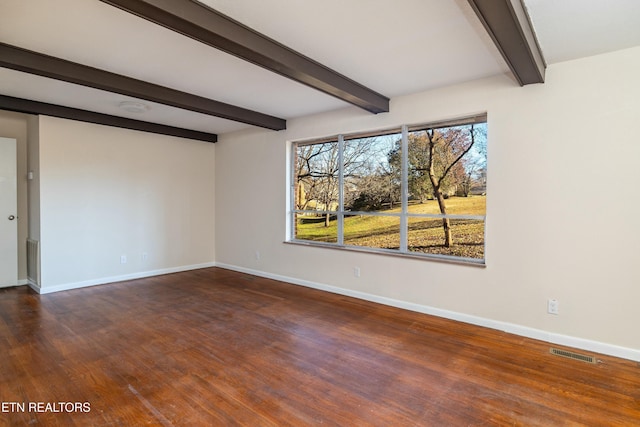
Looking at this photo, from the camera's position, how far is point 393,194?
4141mm

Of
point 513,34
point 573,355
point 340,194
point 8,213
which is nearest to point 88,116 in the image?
point 8,213

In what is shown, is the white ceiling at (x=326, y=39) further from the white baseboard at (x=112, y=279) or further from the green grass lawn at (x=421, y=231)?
the white baseboard at (x=112, y=279)

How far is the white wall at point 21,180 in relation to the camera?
471 centimetres

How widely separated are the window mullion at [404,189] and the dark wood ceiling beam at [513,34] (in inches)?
52.6

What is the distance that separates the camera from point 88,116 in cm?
454

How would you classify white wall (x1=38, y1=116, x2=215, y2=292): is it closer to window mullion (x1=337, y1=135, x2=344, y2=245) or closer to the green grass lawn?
the green grass lawn

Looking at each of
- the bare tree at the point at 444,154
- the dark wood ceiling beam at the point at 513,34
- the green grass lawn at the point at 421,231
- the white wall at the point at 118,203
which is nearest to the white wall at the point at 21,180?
the white wall at the point at 118,203

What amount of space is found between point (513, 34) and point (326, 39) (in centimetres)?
127

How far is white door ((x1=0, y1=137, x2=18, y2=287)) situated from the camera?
452 cm

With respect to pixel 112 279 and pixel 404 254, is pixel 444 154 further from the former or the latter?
pixel 112 279

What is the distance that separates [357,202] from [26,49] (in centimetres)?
367

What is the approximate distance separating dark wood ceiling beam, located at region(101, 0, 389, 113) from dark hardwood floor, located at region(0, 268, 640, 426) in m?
2.37

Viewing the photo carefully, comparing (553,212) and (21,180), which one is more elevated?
(21,180)

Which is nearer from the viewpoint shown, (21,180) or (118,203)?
(21,180)
